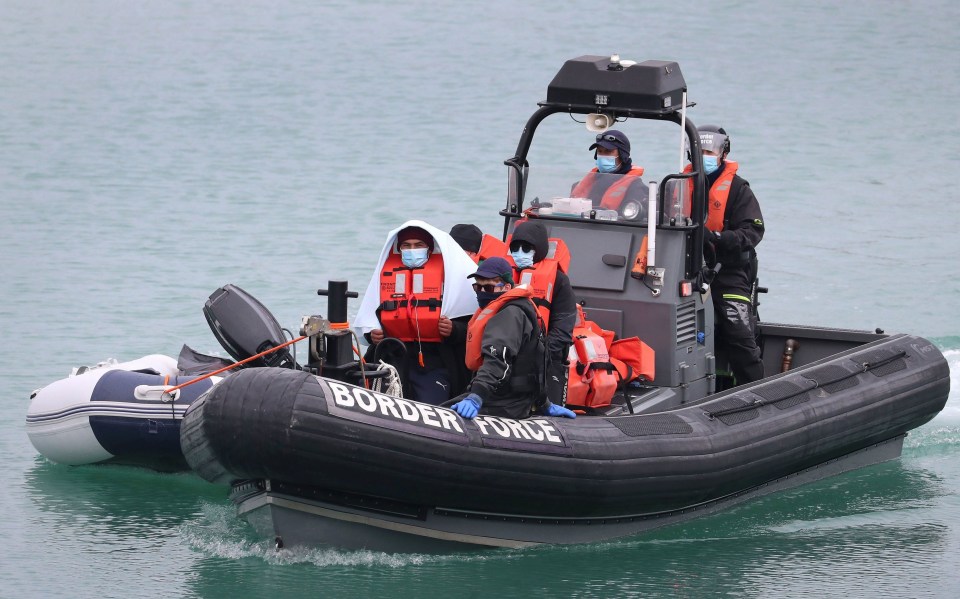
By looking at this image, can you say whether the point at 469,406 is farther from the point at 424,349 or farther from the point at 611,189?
the point at 611,189

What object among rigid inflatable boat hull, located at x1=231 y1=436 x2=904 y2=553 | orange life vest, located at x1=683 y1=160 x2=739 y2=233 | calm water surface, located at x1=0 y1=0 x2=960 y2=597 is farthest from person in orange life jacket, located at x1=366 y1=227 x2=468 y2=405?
orange life vest, located at x1=683 y1=160 x2=739 y2=233

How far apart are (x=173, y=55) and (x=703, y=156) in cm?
1777

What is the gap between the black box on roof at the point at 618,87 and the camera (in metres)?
8.09

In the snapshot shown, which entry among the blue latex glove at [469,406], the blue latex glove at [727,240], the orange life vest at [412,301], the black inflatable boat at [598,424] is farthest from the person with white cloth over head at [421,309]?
the blue latex glove at [727,240]

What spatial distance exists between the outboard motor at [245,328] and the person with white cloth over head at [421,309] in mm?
547

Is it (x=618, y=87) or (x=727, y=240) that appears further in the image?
(x=727, y=240)

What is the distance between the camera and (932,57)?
25.0 metres

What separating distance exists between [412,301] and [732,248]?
194 centimetres

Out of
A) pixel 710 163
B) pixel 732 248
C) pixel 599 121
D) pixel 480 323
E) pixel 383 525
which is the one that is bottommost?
pixel 383 525

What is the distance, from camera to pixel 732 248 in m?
8.45

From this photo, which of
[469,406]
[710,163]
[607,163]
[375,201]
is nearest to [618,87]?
[607,163]

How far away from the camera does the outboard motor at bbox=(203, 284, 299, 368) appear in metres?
7.86

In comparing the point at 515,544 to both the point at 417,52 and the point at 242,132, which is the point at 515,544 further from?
the point at 417,52

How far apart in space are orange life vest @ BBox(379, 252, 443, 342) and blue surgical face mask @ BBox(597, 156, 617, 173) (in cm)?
124
